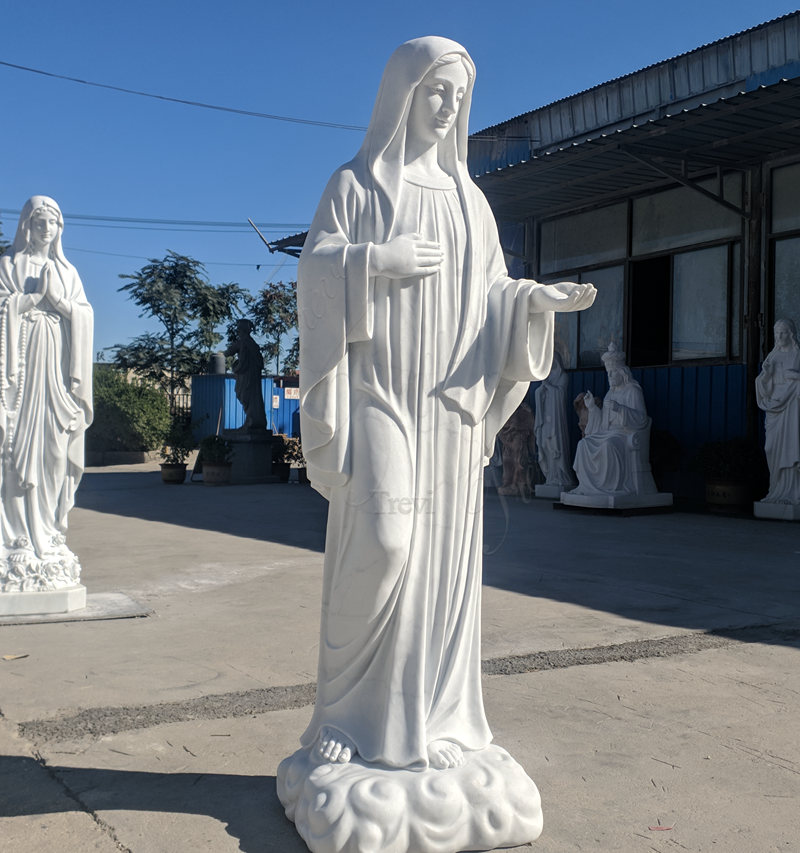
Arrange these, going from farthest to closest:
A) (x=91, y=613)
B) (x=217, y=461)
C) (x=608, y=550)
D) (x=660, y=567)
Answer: (x=217, y=461) → (x=608, y=550) → (x=660, y=567) → (x=91, y=613)

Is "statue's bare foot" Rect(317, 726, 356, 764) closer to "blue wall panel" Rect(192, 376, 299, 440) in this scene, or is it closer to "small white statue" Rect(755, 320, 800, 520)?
"small white statue" Rect(755, 320, 800, 520)

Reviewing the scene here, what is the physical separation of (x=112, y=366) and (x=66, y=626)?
24.6 metres

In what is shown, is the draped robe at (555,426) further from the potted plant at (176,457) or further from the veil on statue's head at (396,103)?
the veil on statue's head at (396,103)

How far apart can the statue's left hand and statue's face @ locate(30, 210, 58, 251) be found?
4.09m

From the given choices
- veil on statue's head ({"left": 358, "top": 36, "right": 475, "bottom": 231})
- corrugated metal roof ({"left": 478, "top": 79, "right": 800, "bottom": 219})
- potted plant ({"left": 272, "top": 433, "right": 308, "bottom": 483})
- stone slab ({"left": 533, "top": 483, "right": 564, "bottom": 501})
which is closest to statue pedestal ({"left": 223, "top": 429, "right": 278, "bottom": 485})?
potted plant ({"left": 272, "top": 433, "right": 308, "bottom": 483})

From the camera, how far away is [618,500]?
40.8 feet

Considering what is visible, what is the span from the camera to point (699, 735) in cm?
384

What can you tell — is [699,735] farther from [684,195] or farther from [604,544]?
[684,195]

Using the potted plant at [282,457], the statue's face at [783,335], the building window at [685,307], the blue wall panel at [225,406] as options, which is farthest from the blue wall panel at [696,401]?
the blue wall panel at [225,406]

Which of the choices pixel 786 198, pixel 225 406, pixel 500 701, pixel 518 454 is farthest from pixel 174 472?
pixel 500 701

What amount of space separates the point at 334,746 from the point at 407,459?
91 cm

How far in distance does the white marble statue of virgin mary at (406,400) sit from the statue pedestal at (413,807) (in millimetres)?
69

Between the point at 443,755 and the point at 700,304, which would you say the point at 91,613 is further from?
the point at 700,304

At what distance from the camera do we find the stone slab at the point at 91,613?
19.2 ft
